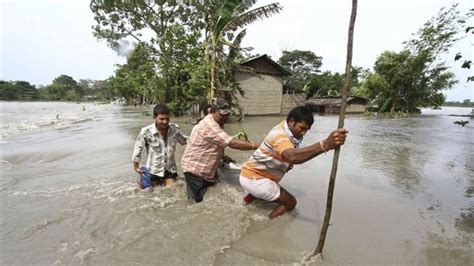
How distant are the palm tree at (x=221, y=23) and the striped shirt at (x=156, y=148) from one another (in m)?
6.43

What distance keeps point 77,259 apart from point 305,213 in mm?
2620

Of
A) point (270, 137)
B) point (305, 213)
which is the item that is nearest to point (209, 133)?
point (270, 137)

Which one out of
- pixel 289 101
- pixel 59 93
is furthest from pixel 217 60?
pixel 59 93

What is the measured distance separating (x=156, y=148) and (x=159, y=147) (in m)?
0.05

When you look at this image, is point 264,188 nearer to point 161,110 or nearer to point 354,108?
point 161,110

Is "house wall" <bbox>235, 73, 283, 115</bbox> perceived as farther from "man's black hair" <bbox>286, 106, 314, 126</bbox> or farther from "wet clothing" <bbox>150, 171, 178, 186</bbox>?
"man's black hair" <bbox>286, 106, 314, 126</bbox>

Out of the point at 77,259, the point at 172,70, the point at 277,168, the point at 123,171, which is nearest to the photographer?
the point at 77,259

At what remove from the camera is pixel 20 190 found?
474cm

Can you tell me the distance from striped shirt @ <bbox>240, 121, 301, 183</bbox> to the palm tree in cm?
742

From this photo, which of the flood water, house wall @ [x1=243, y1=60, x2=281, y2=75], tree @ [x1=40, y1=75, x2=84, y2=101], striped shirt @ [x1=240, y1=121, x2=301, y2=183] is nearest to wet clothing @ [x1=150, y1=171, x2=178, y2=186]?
the flood water

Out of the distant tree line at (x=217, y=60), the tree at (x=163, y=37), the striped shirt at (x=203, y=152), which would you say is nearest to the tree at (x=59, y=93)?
the distant tree line at (x=217, y=60)

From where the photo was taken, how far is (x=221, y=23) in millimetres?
9867

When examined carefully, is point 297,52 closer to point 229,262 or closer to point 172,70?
point 172,70

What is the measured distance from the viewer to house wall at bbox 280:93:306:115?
2439 centimetres
